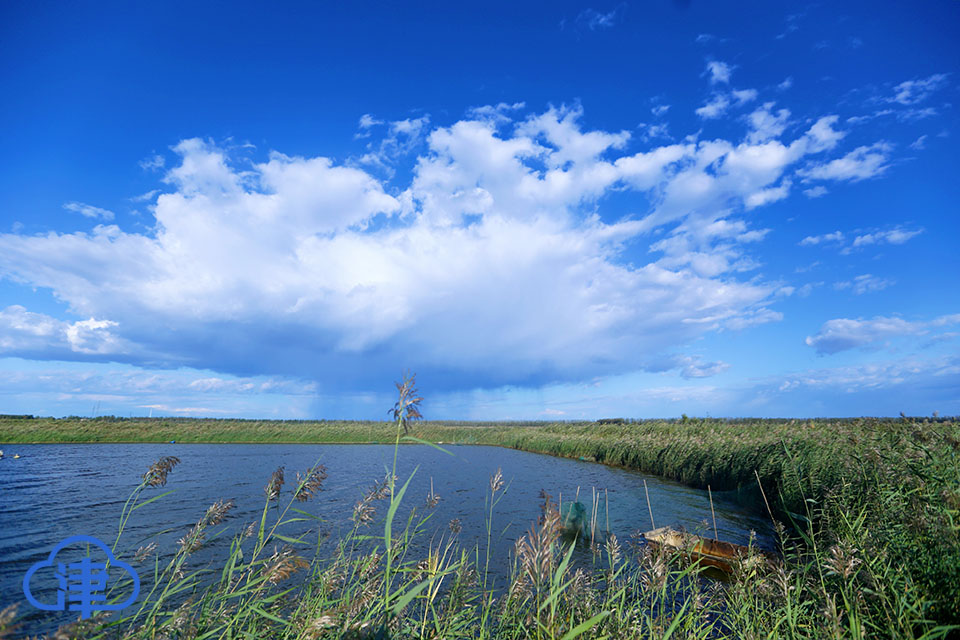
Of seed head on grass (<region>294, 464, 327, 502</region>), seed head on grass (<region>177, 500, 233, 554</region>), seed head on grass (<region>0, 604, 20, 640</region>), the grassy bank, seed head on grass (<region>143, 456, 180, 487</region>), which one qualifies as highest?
seed head on grass (<region>143, 456, 180, 487</region>)

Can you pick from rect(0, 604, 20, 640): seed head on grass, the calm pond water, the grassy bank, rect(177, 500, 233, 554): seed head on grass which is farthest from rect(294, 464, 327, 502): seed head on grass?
the calm pond water

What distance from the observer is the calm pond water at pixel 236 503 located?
1243cm

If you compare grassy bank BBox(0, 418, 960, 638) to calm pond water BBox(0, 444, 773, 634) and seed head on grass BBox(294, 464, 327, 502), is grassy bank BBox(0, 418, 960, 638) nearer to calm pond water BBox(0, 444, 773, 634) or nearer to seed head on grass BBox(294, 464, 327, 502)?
seed head on grass BBox(294, 464, 327, 502)

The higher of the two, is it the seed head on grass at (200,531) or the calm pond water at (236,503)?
the seed head on grass at (200,531)

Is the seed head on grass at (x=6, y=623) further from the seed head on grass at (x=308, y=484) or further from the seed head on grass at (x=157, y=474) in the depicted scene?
the seed head on grass at (x=308, y=484)

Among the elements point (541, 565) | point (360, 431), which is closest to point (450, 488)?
point (541, 565)

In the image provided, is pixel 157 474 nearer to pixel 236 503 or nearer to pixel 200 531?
pixel 200 531

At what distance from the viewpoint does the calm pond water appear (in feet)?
40.8

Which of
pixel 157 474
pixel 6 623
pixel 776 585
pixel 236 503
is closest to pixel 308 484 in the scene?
pixel 157 474

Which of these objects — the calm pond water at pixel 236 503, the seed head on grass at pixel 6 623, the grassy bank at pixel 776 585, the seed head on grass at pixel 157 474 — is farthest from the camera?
the calm pond water at pixel 236 503

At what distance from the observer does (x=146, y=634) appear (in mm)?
2793

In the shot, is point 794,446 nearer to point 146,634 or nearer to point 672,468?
point 672,468

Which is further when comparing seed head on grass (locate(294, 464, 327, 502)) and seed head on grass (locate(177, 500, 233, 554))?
seed head on grass (locate(294, 464, 327, 502))

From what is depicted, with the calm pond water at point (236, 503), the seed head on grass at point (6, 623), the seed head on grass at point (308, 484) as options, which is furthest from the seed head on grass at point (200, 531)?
the calm pond water at point (236, 503)
